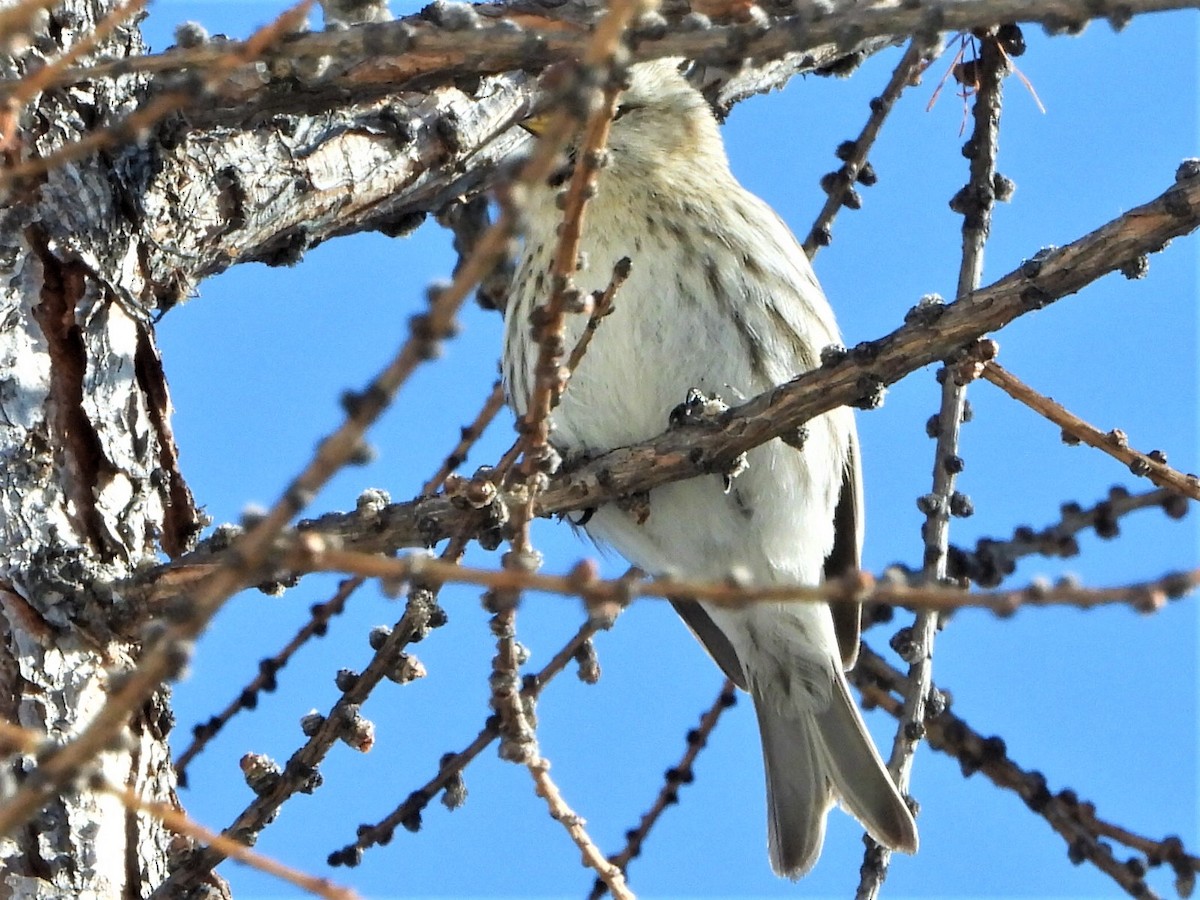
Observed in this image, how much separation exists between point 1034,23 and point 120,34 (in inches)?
79.1

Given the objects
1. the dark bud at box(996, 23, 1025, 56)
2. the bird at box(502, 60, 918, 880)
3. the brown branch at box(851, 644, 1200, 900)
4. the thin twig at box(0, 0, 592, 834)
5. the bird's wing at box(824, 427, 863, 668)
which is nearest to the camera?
the thin twig at box(0, 0, 592, 834)

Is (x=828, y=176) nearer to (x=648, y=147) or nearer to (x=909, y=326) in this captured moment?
(x=648, y=147)

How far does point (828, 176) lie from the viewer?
3330mm

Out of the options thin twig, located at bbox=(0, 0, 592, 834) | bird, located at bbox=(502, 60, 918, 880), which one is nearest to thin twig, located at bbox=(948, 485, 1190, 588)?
bird, located at bbox=(502, 60, 918, 880)

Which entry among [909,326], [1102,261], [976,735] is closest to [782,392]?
[909,326]

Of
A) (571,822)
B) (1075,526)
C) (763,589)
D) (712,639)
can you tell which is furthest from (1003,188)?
(763,589)

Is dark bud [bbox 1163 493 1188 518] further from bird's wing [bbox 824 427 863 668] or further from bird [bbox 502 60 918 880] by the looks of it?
bird's wing [bbox 824 427 863 668]

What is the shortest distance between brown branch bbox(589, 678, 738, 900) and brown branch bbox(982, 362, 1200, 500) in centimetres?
92

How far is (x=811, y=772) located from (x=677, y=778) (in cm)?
101

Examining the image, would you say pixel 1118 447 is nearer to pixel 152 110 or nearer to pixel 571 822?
pixel 571 822

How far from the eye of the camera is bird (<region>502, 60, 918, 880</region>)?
11.1 ft

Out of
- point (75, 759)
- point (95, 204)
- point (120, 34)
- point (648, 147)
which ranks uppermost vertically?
point (648, 147)

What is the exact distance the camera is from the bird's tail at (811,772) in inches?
142

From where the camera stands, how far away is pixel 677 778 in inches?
111
